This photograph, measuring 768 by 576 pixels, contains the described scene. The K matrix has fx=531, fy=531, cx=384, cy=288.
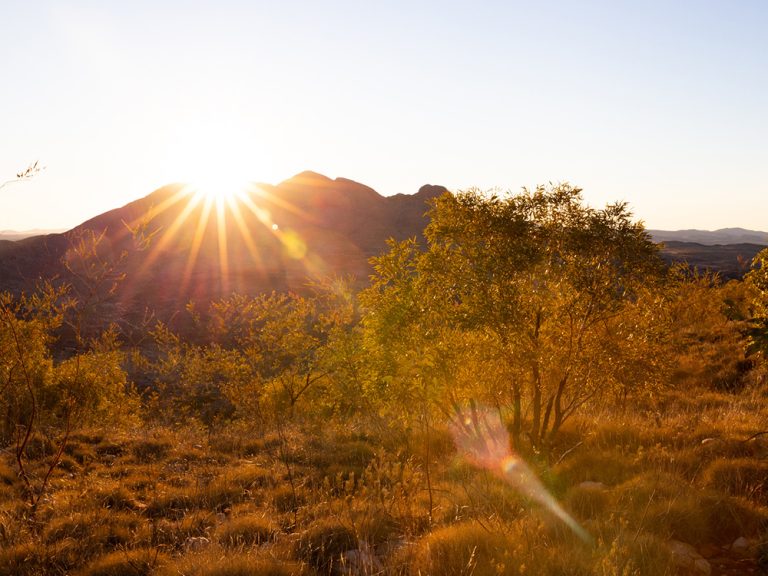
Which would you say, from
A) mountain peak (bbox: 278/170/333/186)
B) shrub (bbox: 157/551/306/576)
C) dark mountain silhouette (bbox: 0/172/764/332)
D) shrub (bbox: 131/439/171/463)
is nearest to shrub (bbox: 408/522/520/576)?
shrub (bbox: 157/551/306/576)

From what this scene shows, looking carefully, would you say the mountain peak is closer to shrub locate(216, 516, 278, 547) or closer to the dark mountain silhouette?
the dark mountain silhouette

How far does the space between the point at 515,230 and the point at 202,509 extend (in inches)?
266

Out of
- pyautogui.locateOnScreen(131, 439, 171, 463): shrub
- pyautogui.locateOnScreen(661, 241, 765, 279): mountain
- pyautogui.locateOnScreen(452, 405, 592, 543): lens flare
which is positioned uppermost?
pyautogui.locateOnScreen(661, 241, 765, 279): mountain

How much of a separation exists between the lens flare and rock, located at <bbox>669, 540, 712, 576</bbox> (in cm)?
87

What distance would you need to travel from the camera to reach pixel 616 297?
8773 millimetres

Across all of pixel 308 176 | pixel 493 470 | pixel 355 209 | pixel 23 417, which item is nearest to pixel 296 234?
pixel 355 209

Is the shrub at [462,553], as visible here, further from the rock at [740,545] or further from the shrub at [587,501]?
the rock at [740,545]

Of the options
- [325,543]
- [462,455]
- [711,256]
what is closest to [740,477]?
[462,455]

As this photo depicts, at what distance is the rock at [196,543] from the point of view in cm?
593

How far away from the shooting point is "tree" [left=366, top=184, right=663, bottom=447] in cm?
875

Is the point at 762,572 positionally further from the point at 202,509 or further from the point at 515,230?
the point at 202,509

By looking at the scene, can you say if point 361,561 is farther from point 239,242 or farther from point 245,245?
point 239,242

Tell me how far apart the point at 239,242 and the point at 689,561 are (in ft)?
381

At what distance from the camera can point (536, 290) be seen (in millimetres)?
9148
